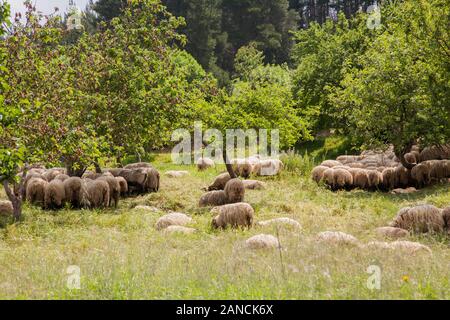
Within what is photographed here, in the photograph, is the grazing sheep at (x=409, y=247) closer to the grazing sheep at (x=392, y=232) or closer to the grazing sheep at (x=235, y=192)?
the grazing sheep at (x=392, y=232)

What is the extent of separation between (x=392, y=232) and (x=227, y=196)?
736 cm

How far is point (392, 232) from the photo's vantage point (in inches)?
544

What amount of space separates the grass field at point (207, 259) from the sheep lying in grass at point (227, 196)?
2.09 feet

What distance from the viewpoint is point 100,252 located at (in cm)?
1145

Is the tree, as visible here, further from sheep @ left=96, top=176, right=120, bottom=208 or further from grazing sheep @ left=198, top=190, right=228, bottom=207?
sheep @ left=96, top=176, right=120, bottom=208

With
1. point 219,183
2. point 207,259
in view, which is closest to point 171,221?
point 207,259

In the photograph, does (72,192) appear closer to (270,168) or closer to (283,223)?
(283,223)

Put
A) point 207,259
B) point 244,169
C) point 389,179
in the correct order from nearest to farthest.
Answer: point 207,259
point 389,179
point 244,169

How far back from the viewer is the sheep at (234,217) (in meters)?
14.8

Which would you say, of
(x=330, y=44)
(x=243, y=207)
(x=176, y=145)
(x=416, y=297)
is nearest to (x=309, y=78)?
(x=330, y=44)

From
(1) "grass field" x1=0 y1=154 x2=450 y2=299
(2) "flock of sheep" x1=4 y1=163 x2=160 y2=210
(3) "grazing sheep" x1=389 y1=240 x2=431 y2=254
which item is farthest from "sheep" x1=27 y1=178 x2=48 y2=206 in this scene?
(3) "grazing sheep" x1=389 y1=240 x2=431 y2=254

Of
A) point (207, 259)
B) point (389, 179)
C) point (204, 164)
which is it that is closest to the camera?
point (207, 259)

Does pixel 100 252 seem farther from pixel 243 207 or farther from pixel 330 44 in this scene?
pixel 330 44

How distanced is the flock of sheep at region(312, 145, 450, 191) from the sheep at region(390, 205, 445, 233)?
874 centimetres
